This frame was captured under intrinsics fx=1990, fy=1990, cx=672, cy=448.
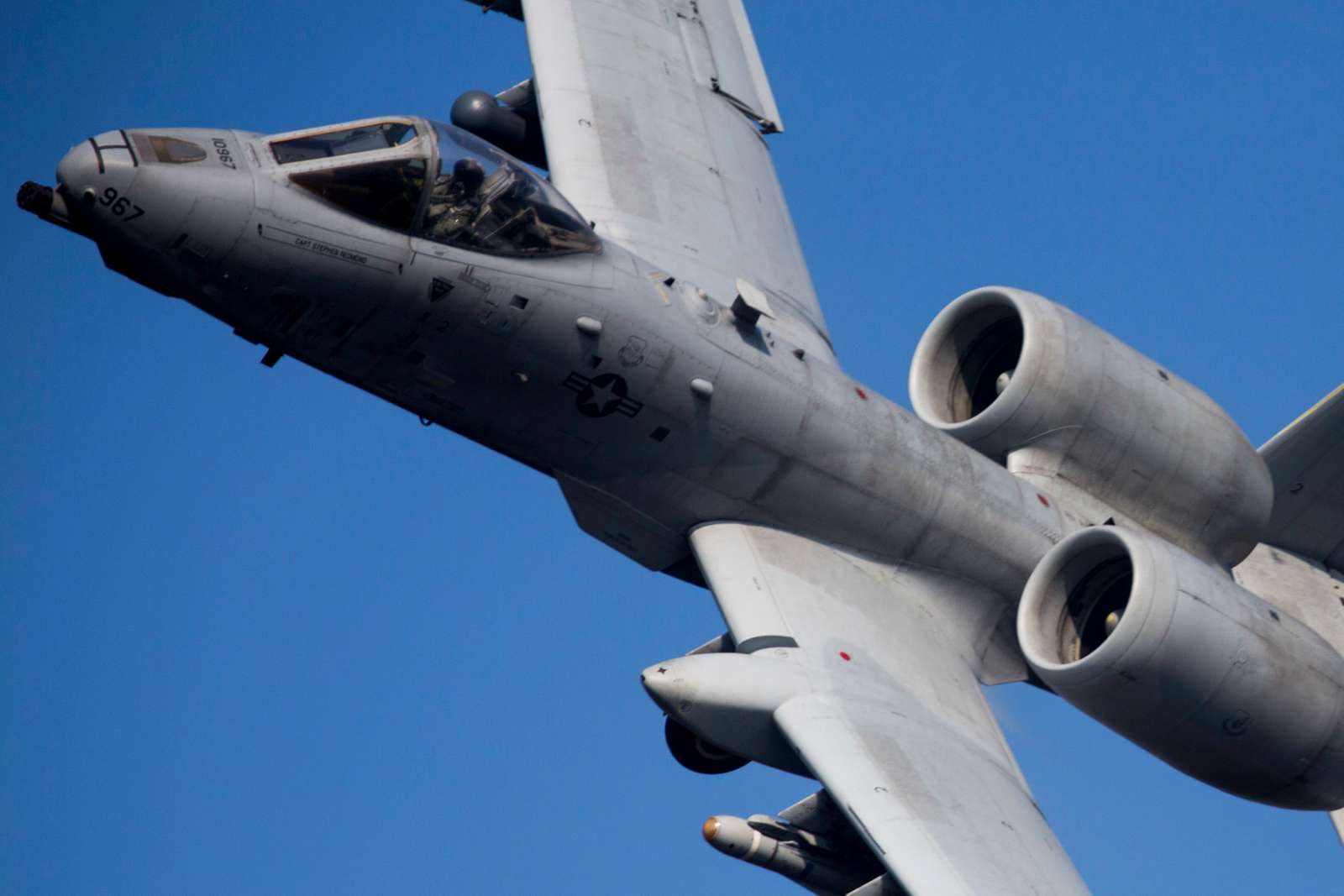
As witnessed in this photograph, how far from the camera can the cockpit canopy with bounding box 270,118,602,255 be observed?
64.1ft

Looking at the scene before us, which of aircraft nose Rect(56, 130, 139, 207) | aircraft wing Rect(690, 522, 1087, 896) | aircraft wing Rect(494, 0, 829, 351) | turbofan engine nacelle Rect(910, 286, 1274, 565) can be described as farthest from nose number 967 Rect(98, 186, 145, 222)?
turbofan engine nacelle Rect(910, 286, 1274, 565)

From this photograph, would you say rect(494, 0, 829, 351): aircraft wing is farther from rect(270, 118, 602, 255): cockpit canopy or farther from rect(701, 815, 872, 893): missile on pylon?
rect(701, 815, 872, 893): missile on pylon

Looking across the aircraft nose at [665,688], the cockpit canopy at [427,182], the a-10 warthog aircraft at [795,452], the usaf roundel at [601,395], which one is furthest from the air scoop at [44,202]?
the aircraft nose at [665,688]

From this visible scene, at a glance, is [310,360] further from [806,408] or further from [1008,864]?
[1008,864]

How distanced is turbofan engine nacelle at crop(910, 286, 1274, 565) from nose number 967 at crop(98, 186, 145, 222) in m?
10.4

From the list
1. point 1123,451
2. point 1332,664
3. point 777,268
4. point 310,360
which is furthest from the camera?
point 777,268

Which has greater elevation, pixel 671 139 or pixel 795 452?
pixel 671 139

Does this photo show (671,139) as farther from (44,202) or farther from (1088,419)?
(44,202)

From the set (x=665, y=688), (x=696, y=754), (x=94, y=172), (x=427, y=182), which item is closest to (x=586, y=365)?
(x=427, y=182)

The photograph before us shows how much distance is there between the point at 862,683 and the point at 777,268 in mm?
6856

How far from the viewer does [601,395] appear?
69.9 ft

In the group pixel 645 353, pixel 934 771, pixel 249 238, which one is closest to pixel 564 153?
pixel 645 353

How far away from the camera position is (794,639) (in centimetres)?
Result: 2181

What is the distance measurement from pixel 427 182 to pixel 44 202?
12.0ft
